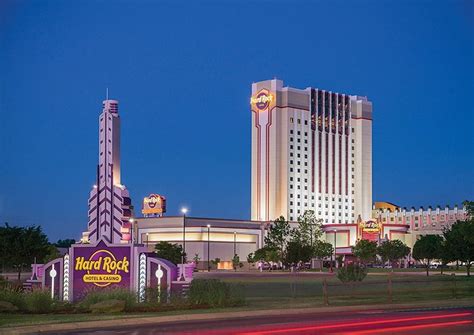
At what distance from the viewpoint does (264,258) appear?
140 meters

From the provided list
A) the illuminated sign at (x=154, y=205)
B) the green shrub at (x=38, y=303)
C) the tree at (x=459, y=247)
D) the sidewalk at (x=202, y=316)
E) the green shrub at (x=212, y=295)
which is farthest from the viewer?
the illuminated sign at (x=154, y=205)

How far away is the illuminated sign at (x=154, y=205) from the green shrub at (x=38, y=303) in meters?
140

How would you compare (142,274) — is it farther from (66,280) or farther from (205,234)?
(205,234)

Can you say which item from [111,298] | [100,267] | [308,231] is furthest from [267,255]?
[111,298]

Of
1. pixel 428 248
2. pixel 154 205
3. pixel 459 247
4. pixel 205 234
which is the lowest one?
pixel 428 248

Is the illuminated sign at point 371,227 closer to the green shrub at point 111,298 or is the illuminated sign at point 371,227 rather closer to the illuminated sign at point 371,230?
the illuminated sign at point 371,230

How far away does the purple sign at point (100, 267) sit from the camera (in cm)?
3541

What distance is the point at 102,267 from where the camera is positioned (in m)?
35.9

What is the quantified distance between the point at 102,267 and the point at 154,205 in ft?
449

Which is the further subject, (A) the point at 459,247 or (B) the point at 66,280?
(A) the point at 459,247

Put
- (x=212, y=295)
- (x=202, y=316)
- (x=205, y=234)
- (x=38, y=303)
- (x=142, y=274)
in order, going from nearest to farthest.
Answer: (x=202, y=316), (x=38, y=303), (x=212, y=295), (x=142, y=274), (x=205, y=234)

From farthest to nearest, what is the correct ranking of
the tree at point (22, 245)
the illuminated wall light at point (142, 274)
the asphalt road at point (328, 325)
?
the tree at point (22, 245)
the illuminated wall light at point (142, 274)
the asphalt road at point (328, 325)

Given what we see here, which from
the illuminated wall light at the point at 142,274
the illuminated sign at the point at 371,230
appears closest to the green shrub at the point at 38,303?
the illuminated wall light at the point at 142,274

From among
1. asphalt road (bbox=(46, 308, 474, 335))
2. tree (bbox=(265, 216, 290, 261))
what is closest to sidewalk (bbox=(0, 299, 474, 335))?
asphalt road (bbox=(46, 308, 474, 335))
